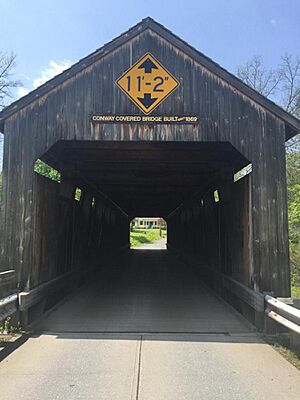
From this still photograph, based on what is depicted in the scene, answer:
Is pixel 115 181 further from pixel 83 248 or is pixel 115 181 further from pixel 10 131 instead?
pixel 10 131

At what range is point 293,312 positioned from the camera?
4.98m

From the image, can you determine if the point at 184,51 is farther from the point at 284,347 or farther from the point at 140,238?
the point at 140,238

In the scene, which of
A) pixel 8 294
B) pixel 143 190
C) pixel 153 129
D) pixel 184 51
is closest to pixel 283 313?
pixel 153 129

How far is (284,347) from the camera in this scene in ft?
17.6

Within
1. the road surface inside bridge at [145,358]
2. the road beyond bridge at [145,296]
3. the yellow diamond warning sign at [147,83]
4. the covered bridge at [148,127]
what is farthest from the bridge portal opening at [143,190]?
the road surface inside bridge at [145,358]

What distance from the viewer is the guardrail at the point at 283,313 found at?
16.2 feet

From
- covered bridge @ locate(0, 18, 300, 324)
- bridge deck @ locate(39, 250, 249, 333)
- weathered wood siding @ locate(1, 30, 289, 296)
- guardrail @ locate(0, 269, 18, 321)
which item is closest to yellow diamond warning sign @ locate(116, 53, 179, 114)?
covered bridge @ locate(0, 18, 300, 324)

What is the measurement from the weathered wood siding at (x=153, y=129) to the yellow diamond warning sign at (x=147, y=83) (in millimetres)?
124

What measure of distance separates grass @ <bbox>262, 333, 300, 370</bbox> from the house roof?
12.5 ft

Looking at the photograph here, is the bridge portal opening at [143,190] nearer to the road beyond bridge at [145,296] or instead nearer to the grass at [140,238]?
the road beyond bridge at [145,296]

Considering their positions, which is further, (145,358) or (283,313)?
(283,313)

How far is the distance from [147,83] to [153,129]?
93cm

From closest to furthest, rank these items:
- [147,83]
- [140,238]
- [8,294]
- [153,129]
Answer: [8,294], [153,129], [147,83], [140,238]

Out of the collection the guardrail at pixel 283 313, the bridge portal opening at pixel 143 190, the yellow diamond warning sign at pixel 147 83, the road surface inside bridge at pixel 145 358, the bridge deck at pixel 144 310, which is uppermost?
the yellow diamond warning sign at pixel 147 83
